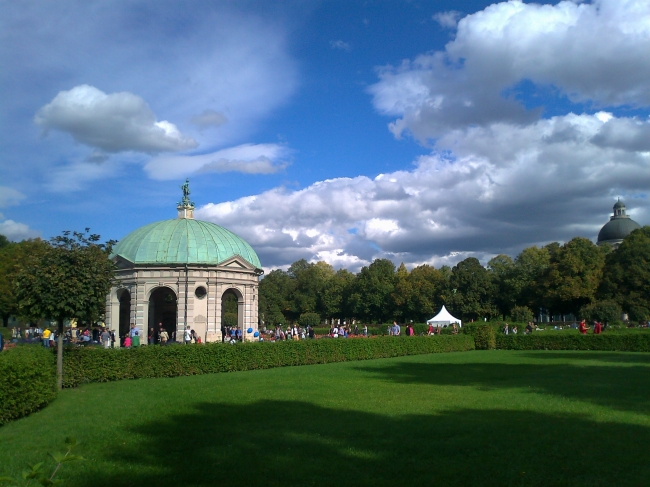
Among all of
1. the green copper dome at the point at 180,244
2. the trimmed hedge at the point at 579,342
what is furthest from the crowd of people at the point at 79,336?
the trimmed hedge at the point at 579,342

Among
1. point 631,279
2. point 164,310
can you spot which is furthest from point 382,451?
point 631,279

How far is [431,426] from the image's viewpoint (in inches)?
431

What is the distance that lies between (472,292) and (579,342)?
3374 centimetres

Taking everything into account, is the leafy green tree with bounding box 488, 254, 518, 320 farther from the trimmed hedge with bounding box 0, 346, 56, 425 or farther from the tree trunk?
the trimmed hedge with bounding box 0, 346, 56, 425

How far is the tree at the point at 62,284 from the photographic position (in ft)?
60.5

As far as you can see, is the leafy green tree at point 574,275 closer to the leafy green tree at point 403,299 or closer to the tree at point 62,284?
the leafy green tree at point 403,299

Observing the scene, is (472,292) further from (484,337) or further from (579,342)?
(579,342)

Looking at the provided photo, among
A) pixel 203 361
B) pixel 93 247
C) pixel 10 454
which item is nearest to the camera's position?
pixel 10 454

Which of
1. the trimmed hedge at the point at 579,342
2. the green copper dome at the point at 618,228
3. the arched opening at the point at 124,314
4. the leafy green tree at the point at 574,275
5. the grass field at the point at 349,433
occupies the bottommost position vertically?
the trimmed hedge at the point at 579,342

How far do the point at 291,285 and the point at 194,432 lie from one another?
83809 millimetres

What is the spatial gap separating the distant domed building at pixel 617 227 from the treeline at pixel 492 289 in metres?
24.5

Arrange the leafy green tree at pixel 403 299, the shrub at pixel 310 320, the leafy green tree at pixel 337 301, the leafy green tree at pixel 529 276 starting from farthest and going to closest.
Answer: the leafy green tree at pixel 337 301, the shrub at pixel 310 320, the leafy green tree at pixel 403 299, the leafy green tree at pixel 529 276

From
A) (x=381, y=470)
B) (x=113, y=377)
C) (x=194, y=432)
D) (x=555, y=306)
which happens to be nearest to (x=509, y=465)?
(x=381, y=470)

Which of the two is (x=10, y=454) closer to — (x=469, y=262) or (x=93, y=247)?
(x=93, y=247)
